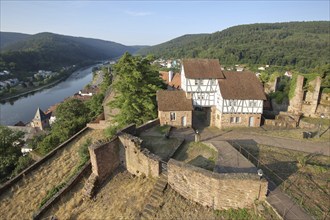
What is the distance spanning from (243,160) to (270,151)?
3911mm

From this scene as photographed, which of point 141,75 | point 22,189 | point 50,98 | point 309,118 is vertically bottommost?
point 50,98

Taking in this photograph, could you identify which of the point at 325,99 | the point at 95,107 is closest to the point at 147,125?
the point at 95,107

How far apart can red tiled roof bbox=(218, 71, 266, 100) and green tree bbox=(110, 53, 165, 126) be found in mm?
7429

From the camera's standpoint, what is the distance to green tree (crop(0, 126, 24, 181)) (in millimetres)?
22172

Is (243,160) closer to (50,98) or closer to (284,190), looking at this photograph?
(284,190)

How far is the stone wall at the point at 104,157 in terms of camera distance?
13.1 metres

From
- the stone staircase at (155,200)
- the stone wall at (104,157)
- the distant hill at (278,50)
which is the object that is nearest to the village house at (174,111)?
the stone wall at (104,157)

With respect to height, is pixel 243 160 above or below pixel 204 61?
below

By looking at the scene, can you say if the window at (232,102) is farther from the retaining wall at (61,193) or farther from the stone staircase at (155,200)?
the retaining wall at (61,193)

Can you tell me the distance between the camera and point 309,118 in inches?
1041

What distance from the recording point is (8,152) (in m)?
23.9

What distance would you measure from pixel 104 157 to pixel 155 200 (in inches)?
176

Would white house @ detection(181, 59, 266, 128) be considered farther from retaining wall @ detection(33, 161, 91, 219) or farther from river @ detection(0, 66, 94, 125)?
river @ detection(0, 66, 94, 125)

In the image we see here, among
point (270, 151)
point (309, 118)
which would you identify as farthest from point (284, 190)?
point (309, 118)
